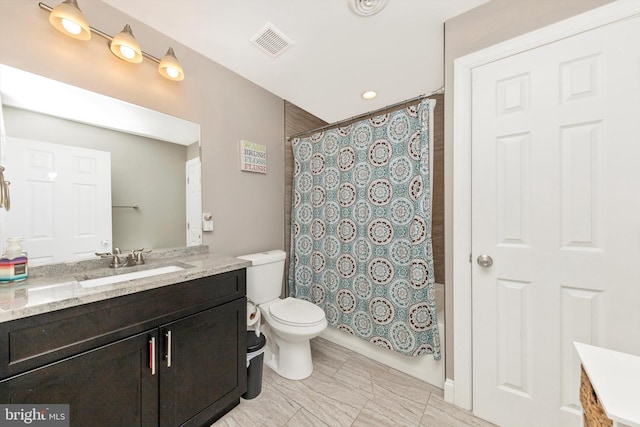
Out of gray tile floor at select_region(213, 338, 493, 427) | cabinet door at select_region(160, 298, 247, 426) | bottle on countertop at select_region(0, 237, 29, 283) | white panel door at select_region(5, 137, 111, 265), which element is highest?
white panel door at select_region(5, 137, 111, 265)

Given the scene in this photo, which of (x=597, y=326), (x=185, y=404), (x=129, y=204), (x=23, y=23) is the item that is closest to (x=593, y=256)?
(x=597, y=326)

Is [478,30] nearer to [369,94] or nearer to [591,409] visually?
[369,94]

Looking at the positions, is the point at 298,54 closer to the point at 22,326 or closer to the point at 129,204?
the point at 129,204

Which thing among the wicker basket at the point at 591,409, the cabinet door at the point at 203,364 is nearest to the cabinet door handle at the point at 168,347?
the cabinet door at the point at 203,364

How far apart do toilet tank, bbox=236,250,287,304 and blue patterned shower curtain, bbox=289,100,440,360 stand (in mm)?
310

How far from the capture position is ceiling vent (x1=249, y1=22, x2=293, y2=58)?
1.54 metres

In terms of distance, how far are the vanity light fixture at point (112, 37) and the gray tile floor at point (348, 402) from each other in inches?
82.0

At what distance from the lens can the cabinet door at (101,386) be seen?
31.5 inches

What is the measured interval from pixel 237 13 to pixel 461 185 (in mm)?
1642

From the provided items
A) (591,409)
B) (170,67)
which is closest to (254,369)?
(591,409)

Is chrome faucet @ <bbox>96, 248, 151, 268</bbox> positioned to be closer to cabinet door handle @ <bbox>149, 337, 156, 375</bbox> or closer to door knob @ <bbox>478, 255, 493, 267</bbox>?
cabinet door handle @ <bbox>149, 337, 156, 375</bbox>

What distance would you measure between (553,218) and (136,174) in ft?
7.48

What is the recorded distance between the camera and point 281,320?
167 cm

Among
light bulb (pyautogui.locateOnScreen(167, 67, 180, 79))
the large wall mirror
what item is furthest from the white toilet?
light bulb (pyautogui.locateOnScreen(167, 67, 180, 79))
